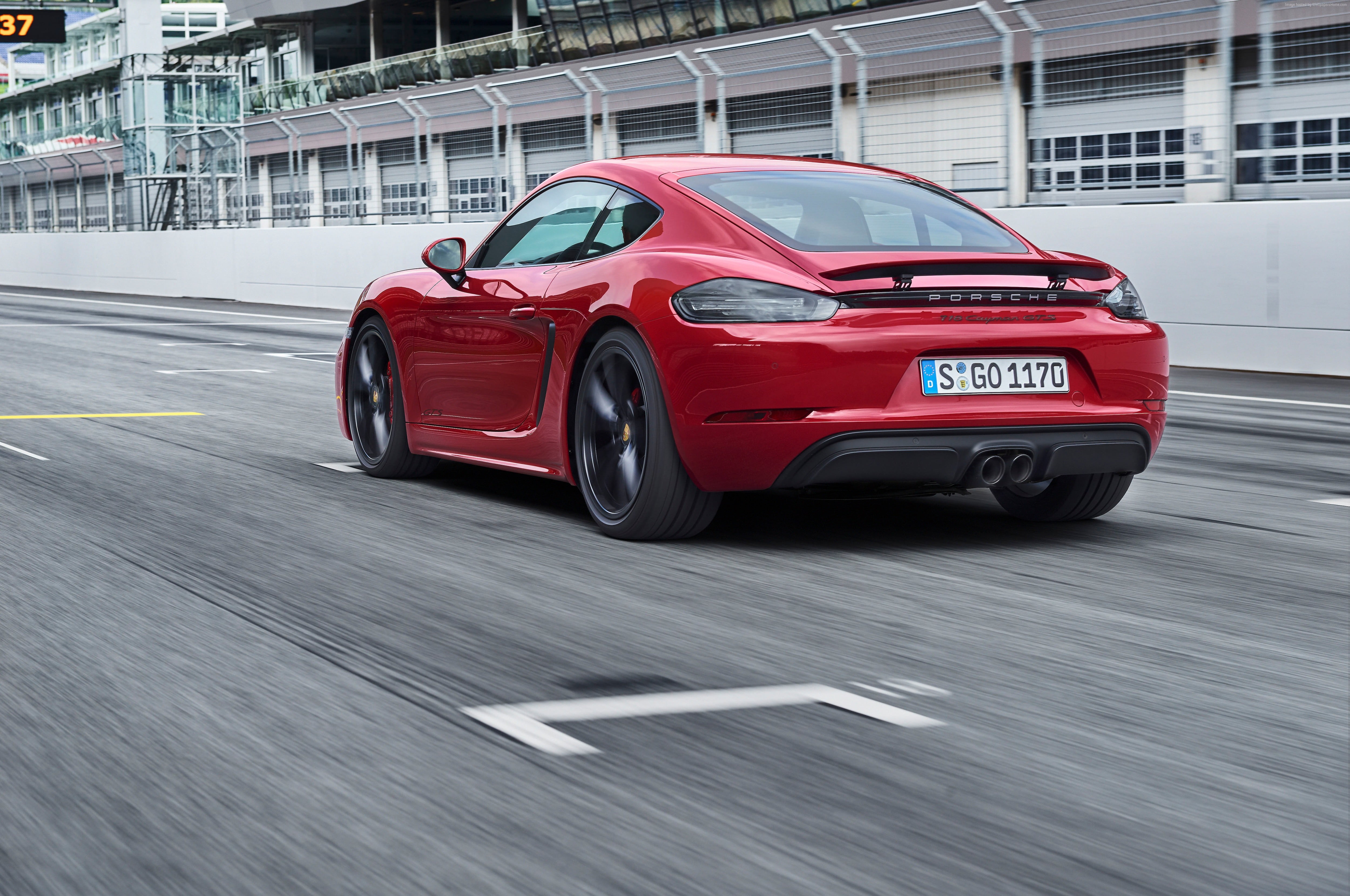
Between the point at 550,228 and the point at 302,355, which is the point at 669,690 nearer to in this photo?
the point at 550,228

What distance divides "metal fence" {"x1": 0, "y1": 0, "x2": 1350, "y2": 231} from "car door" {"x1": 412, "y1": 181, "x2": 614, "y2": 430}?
159 inches

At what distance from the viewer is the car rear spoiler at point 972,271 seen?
5648mm

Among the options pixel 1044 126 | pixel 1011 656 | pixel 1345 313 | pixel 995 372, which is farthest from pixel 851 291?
pixel 1044 126

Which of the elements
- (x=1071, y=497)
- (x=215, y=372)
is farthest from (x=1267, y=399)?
(x=215, y=372)

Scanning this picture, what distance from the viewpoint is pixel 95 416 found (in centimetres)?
1094

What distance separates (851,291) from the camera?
5.59m

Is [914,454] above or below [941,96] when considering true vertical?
below

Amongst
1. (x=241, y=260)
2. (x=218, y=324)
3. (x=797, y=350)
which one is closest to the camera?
(x=797, y=350)

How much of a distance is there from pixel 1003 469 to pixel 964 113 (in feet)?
35.7

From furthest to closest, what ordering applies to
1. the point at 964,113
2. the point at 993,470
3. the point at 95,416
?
1. the point at 964,113
2. the point at 95,416
3. the point at 993,470

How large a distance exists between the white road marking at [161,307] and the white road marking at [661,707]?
19.2 metres

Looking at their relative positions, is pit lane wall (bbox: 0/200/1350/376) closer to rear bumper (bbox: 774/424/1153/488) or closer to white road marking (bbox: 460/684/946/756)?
rear bumper (bbox: 774/424/1153/488)

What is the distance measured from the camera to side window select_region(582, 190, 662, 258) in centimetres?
635

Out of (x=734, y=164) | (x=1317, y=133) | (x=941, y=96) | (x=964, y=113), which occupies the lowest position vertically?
(x=734, y=164)
